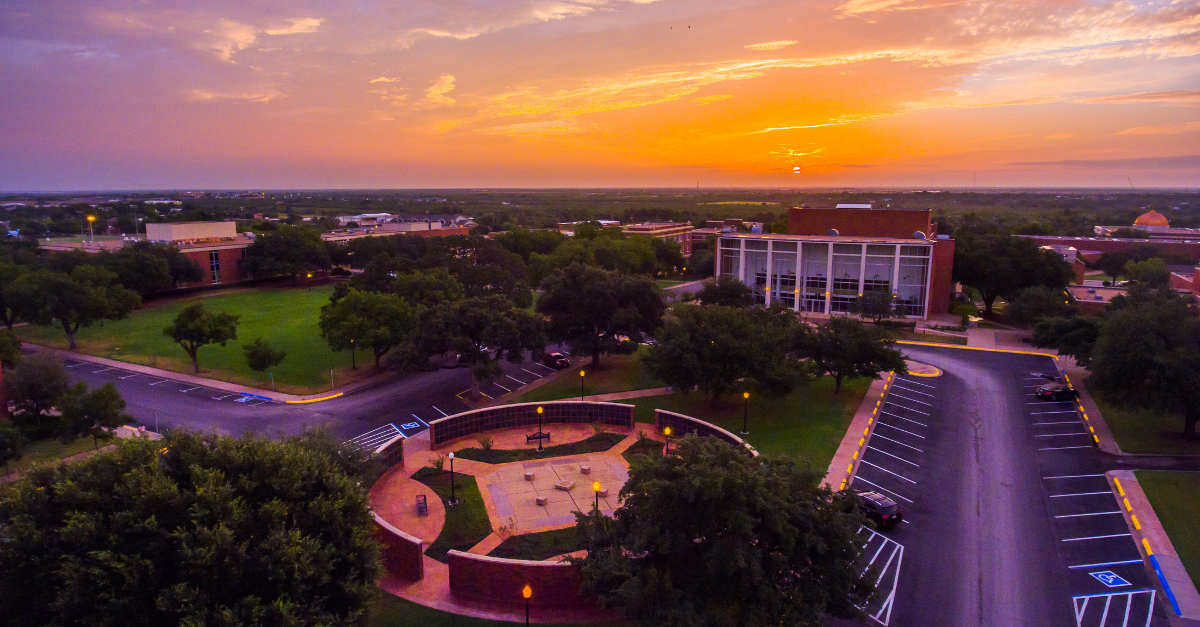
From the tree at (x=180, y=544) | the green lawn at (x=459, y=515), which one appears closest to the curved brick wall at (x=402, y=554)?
the green lawn at (x=459, y=515)

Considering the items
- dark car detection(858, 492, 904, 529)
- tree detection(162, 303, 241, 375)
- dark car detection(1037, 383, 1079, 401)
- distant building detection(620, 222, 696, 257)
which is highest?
distant building detection(620, 222, 696, 257)

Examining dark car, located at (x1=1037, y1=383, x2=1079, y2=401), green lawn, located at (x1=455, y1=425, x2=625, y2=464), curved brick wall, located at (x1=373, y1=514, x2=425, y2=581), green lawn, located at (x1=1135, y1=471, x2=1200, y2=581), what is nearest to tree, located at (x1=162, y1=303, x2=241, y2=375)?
green lawn, located at (x1=455, y1=425, x2=625, y2=464)

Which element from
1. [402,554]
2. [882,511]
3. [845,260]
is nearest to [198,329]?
[402,554]

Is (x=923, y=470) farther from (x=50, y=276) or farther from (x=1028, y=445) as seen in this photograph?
(x=50, y=276)

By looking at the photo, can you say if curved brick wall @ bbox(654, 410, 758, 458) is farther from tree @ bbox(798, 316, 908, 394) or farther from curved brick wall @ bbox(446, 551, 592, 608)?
curved brick wall @ bbox(446, 551, 592, 608)

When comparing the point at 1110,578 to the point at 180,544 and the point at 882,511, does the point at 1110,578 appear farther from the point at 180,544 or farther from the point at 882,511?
the point at 180,544
